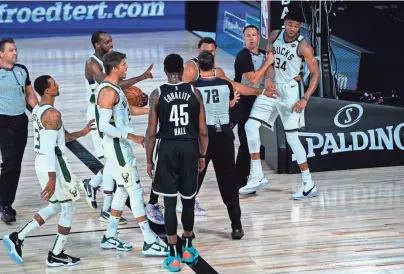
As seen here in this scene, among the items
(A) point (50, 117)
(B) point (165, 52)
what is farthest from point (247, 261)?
(B) point (165, 52)

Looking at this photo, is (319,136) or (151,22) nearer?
(319,136)

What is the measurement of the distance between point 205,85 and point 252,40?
5.70 feet

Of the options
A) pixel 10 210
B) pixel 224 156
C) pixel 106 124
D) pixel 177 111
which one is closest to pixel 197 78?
pixel 224 156

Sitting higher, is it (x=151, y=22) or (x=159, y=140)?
(x=151, y=22)

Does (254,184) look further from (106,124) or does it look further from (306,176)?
(106,124)

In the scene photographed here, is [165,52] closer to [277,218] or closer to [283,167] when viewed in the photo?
[283,167]

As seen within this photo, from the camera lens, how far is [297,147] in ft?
31.3

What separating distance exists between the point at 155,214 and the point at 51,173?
1688 mm

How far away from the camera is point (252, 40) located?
9320 millimetres

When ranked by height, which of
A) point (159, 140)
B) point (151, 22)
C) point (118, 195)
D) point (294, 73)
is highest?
point (151, 22)

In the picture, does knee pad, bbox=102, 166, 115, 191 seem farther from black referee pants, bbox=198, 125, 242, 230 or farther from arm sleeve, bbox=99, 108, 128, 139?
black referee pants, bbox=198, 125, 242, 230

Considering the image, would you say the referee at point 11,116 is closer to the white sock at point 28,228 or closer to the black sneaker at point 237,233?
the white sock at point 28,228

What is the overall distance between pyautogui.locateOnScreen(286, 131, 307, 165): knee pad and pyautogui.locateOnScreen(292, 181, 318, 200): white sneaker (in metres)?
0.26

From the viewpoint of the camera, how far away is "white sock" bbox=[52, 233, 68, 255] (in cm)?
746
